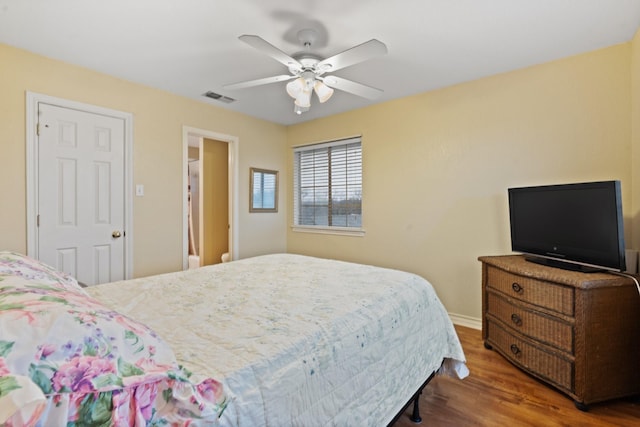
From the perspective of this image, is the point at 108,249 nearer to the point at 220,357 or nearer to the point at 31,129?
the point at 31,129

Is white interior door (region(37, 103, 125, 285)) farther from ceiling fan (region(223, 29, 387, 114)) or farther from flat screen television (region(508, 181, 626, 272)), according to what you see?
flat screen television (region(508, 181, 626, 272))

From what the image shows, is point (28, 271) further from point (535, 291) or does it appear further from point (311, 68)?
point (535, 291)

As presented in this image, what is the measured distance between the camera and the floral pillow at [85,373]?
538 millimetres

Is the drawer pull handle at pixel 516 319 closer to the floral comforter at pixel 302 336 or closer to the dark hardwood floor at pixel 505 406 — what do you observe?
the dark hardwood floor at pixel 505 406

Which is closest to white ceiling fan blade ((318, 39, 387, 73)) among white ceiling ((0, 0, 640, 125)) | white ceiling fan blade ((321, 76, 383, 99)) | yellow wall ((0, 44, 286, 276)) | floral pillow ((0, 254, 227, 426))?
white ceiling fan blade ((321, 76, 383, 99))

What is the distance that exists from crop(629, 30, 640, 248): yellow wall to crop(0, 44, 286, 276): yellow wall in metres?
3.63

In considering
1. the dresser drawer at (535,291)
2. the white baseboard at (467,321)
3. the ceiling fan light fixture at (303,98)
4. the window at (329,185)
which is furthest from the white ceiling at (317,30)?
the white baseboard at (467,321)

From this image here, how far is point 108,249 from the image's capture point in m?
2.88

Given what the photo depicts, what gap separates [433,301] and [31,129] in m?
3.25

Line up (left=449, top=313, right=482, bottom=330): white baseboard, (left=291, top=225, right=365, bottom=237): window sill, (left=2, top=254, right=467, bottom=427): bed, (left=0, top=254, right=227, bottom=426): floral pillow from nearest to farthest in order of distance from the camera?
(left=0, top=254, right=227, bottom=426): floral pillow, (left=2, top=254, right=467, bottom=427): bed, (left=449, top=313, right=482, bottom=330): white baseboard, (left=291, top=225, right=365, bottom=237): window sill

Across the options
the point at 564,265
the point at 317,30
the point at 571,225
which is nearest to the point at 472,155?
the point at 571,225

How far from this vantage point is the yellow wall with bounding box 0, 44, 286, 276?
237 cm

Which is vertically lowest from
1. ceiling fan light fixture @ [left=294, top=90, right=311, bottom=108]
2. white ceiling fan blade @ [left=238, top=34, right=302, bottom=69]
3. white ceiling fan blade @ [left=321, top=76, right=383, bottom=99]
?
ceiling fan light fixture @ [left=294, top=90, right=311, bottom=108]

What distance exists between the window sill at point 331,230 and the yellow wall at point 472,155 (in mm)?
74
